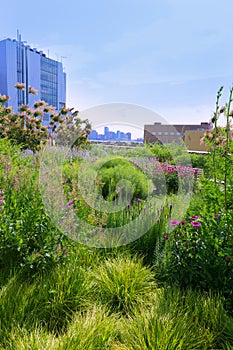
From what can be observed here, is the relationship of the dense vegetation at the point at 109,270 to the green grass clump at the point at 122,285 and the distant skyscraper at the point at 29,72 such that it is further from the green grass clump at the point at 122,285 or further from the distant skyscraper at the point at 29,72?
the distant skyscraper at the point at 29,72

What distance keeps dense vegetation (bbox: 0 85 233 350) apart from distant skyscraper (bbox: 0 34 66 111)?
76.5 ft

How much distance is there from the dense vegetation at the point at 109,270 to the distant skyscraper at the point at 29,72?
2331cm

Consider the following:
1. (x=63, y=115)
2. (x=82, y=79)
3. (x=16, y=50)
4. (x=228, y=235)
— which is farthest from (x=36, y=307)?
(x=16, y=50)

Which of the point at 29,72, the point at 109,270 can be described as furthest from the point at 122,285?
the point at 29,72

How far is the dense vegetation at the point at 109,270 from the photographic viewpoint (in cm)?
130

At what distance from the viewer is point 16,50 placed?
2716 cm

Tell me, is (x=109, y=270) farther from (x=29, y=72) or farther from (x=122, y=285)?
(x=29, y=72)

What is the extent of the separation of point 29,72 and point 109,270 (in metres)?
31.3

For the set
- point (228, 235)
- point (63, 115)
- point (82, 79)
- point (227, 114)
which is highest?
point (82, 79)

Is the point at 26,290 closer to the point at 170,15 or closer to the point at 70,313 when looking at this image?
the point at 70,313

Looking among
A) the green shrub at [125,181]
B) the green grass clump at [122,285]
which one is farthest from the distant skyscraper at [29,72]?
the green grass clump at [122,285]

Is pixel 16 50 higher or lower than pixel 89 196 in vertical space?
higher

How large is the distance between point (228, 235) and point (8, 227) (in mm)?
1462

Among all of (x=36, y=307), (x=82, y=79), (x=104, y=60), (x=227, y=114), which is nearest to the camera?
(x=36, y=307)
